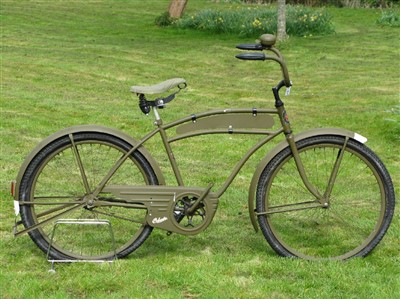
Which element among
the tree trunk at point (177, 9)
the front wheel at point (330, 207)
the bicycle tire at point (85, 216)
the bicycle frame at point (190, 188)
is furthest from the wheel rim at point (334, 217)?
the tree trunk at point (177, 9)

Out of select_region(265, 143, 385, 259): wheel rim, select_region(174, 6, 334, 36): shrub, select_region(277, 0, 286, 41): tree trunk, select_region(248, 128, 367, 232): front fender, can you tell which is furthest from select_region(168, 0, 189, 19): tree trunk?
select_region(248, 128, 367, 232): front fender

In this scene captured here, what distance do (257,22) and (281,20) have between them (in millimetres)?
1763

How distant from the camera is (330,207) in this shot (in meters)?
6.87

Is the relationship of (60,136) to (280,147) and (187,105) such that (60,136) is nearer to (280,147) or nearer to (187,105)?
(280,147)

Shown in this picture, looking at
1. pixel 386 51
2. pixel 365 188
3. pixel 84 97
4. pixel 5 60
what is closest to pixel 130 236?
pixel 365 188

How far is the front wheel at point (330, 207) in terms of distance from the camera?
19.2 feet

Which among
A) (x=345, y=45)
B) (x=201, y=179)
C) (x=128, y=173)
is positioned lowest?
(x=345, y=45)

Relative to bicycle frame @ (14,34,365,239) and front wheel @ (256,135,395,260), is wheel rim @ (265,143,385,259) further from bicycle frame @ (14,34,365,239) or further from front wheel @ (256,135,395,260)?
bicycle frame @ (14,34,365,239)

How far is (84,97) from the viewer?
45.3 ft

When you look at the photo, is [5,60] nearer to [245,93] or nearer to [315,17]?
[245,93]

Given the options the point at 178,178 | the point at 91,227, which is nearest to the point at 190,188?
the point at 178,178

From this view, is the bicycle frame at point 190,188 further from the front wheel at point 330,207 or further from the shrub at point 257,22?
the shrub at point 257,22

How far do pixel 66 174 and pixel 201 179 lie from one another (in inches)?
59.7

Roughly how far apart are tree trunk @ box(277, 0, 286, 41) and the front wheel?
41.4 feet
